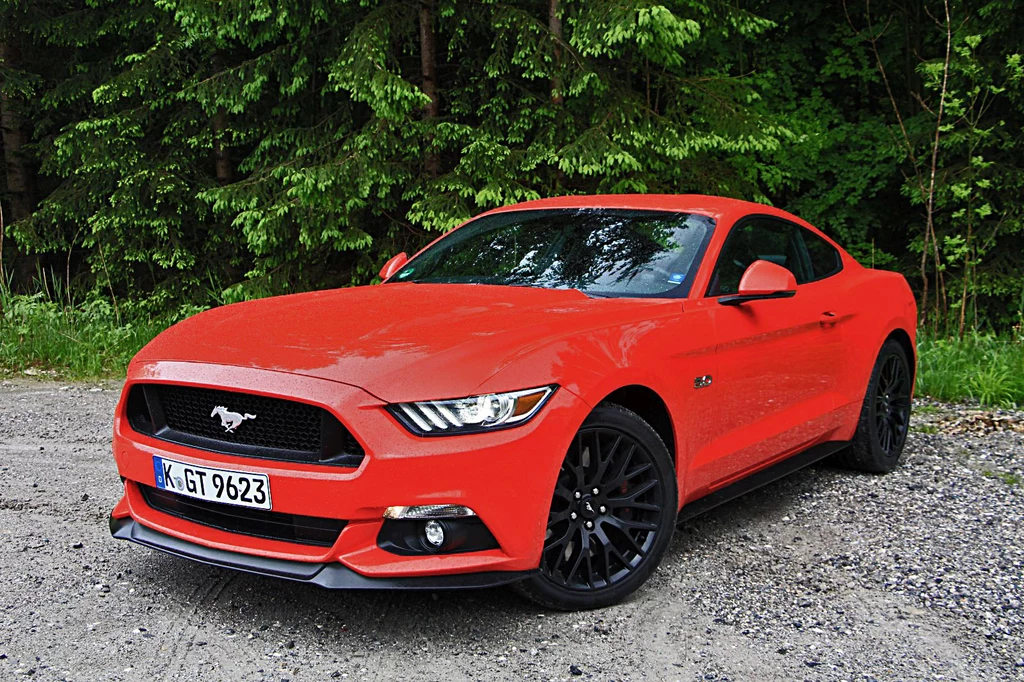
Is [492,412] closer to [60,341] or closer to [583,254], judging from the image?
[583,254]

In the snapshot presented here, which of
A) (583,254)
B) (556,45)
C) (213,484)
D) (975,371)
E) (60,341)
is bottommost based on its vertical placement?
(975,371)

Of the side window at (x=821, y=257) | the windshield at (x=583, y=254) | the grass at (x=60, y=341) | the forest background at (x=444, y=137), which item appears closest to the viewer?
the windshield at (x=583, y=254)

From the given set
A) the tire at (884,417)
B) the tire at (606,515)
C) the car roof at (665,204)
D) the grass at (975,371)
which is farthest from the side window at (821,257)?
the grass at (975,371)

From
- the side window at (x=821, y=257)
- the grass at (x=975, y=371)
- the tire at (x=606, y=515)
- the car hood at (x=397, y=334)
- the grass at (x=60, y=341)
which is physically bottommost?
the grass at (x=975, y=371)

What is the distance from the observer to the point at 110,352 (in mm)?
9422

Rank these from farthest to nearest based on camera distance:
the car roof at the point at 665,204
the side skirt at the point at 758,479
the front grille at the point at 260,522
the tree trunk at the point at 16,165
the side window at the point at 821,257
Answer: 1. the tree trunk at the point at 16,165
2. the side window at the point at 821,257
3. the car roof at the point at 665,204
4. the side skirt at the point at 758,479
5. the front grille at the point at 260,522

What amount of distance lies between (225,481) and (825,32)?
1451 centimetres

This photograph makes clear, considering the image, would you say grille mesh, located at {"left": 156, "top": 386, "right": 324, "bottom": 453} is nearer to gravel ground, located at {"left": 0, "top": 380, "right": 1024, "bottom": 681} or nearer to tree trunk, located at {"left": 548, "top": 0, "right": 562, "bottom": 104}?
gravel ground, located at {"left": 0, "top": 380, "right": 1024, "bottom": 681}

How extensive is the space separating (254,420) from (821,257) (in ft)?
11.2

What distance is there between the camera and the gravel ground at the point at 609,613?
319 cm

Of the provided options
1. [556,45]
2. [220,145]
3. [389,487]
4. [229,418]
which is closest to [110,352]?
[220,145]

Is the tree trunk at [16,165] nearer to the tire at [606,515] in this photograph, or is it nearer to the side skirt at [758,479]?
the side skirt at [758,479]

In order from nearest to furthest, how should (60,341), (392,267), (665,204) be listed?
1. (665,204)
2. (392,267)
3. (60,341)

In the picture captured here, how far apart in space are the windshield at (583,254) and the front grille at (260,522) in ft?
5.20
